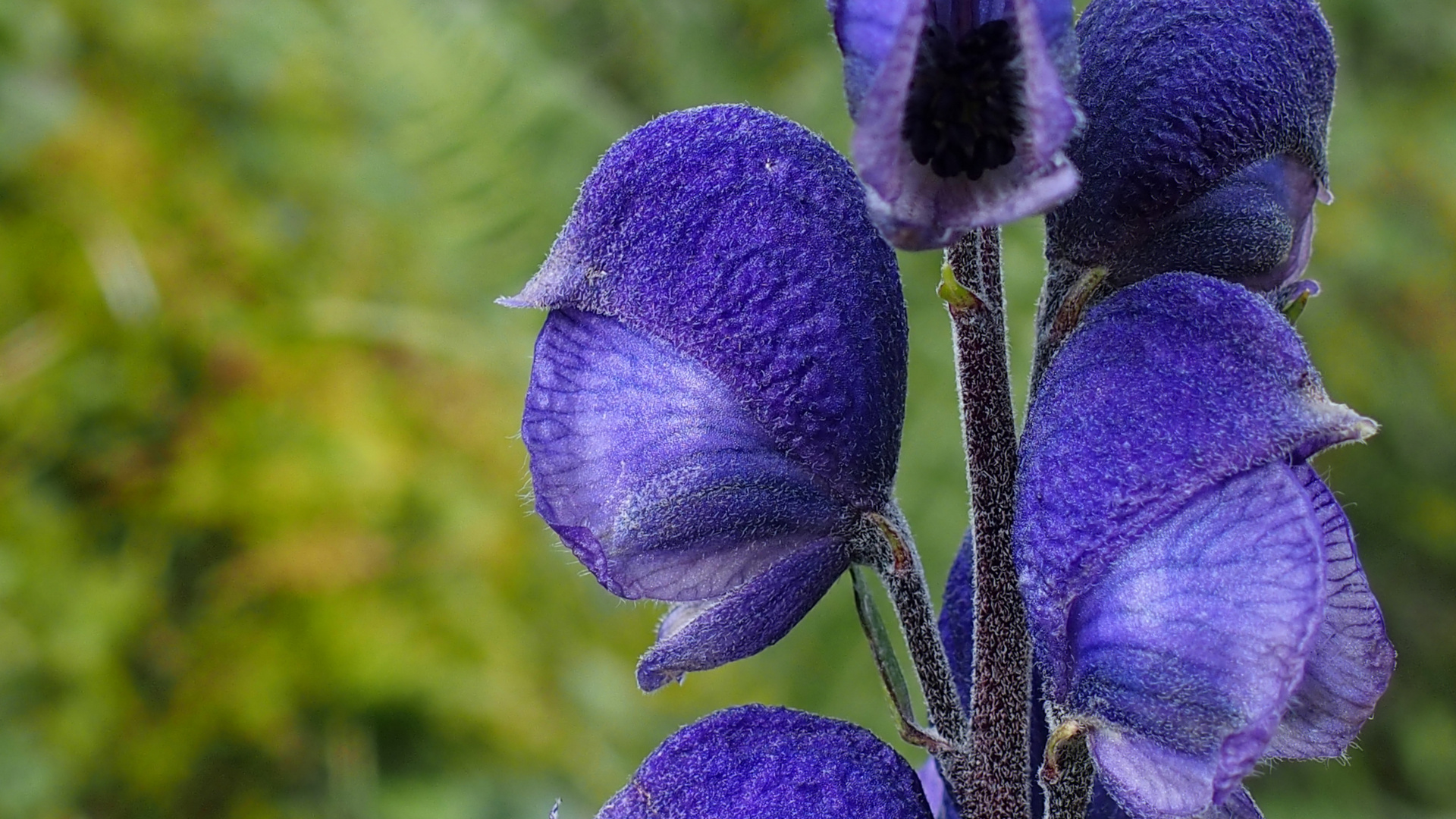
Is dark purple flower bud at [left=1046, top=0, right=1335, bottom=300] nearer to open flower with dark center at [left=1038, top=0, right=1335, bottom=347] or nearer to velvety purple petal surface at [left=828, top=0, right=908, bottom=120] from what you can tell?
open flower with dark center at [left=1038, top=0, right=1335, bottom=347]

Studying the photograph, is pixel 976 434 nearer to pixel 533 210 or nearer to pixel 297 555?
pixel 297 555

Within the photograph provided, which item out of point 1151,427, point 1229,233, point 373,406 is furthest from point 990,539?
point 373,406

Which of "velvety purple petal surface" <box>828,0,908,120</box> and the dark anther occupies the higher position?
"velvety purple petal surface" <box>828,0,908,120</box>

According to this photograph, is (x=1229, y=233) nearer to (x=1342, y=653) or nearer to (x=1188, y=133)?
(x=1188, y=133)

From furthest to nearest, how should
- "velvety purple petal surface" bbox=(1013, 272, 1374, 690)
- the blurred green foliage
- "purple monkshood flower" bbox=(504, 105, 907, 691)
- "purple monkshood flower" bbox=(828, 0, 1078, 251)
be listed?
the blurred green foliage → "purple monkshood flower" bbox=(504, 105, 907, 691) → "velvety purple petal surface" bbox=(1013, 272, 1374, 690) → "purple monkshood flower" bbox=(828, 0, 1078, 251)

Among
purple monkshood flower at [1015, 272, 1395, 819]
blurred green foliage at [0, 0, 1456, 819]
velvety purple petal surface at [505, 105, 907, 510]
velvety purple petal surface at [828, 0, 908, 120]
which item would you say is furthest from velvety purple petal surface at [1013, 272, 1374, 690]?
blurred green foliage at [0, 0, 1456, 819]

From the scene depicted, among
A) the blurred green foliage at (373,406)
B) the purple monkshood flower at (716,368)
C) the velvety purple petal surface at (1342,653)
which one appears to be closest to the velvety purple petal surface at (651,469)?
the purple monkshood flower at (716,368)

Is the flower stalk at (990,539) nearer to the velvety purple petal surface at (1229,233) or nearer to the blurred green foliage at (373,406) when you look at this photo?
the velvety purple petal surface at (1229,233)
